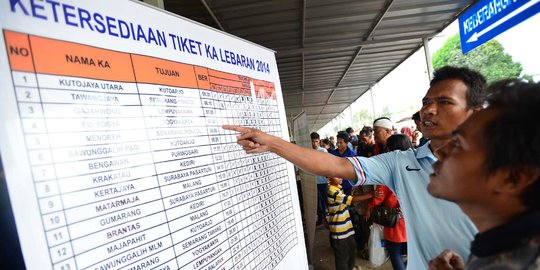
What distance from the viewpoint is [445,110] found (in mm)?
1435

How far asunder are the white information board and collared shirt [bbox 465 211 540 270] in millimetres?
851

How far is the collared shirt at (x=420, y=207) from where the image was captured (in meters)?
1.30

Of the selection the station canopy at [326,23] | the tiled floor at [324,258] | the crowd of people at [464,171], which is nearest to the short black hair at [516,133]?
the crowd of people at [464,171]

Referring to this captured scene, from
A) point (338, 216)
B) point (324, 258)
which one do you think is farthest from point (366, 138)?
point (338, 216)

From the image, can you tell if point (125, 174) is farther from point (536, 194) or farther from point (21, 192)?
point (536, 194)

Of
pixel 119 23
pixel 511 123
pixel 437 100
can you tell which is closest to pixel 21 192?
pixel 119 23

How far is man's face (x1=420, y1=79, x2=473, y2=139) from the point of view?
1423mm

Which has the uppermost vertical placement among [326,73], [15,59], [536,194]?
[326,73]

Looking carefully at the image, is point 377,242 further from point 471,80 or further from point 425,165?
point 471,80

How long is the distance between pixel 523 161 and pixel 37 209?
1.13 m

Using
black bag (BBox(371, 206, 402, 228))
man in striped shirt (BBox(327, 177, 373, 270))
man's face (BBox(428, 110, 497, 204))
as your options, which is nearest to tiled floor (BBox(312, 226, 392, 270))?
man in striped shirt (BBox(327, 177, 373, 270))

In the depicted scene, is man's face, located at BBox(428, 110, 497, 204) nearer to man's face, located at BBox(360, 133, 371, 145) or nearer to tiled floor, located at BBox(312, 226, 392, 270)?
tiled floor, located at BBox(312, 226, 392, 270)

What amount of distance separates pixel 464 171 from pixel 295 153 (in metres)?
0.79

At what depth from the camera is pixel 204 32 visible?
4.22 ft
